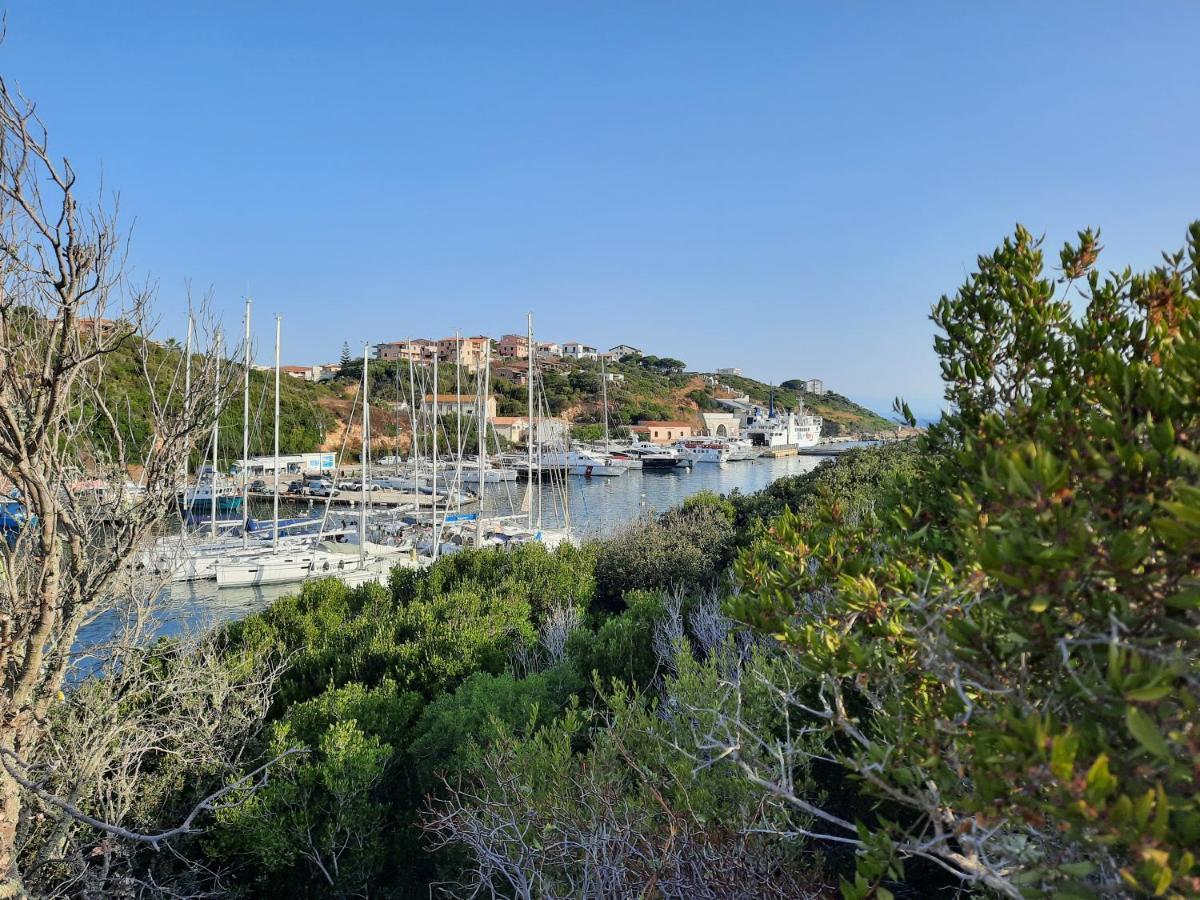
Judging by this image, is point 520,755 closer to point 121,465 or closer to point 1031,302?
point 121,465

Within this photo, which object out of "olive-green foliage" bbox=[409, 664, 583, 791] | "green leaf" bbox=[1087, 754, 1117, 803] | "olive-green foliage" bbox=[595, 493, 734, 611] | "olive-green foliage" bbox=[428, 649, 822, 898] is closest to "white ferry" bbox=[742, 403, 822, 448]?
"olive-green foliage" bbox=[595, 493, 734, 611]

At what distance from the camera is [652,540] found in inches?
521

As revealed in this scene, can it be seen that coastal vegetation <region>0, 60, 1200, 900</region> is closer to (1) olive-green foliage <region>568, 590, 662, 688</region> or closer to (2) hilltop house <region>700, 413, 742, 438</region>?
(1) olive-green foliage <region>568, 590, 662, 688</region>

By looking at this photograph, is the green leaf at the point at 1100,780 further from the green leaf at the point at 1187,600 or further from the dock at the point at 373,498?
the dock at the point at 373,498

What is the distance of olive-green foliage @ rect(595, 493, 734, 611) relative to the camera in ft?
40.2

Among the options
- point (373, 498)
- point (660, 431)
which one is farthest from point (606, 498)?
point (660, 431)

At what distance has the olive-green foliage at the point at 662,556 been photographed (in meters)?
12.3

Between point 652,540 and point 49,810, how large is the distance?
972cm

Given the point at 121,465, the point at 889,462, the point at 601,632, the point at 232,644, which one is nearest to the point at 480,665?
the point at 601,632

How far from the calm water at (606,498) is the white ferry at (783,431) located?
4857 millimetres

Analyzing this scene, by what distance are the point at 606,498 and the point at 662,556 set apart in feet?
88.9

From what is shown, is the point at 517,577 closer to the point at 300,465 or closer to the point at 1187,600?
the point at 1187,600

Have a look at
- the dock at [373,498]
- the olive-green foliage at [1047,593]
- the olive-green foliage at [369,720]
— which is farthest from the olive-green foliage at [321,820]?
the dock at [373,498]

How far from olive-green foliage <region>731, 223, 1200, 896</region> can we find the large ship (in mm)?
69678
